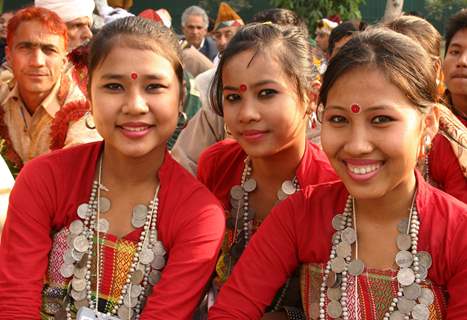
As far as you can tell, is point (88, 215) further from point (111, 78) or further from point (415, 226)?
point (415, 226)

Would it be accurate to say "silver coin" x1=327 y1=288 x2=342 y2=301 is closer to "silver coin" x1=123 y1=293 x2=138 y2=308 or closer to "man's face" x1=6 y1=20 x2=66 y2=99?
"silver coin" x1=123 y1=293 x2=138 y2=308

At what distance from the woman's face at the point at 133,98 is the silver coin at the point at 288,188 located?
0.50 m

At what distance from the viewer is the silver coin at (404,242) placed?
2.08m

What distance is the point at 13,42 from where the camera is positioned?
3.68 m

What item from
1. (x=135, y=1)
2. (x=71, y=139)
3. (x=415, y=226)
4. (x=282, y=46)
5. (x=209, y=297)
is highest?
(x=135, y=1)

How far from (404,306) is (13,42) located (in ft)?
8.35

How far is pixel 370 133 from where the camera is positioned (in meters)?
2.02

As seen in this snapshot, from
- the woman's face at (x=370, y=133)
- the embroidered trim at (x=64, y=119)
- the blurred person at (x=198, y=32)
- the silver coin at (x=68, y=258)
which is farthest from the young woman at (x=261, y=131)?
the blurred person at (x=198, y=32)

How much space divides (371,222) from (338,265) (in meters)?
0.18

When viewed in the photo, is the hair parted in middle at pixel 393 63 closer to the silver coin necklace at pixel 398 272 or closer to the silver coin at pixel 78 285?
the silver coin necklace at pixel 398 272

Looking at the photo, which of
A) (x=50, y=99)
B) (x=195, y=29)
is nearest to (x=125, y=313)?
(x=50, y=99)

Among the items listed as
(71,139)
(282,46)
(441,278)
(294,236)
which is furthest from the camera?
(71,139)

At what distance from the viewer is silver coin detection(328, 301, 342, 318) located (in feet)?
6.99

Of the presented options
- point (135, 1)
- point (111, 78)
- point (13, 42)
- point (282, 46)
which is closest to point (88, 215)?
point (111, 78)
